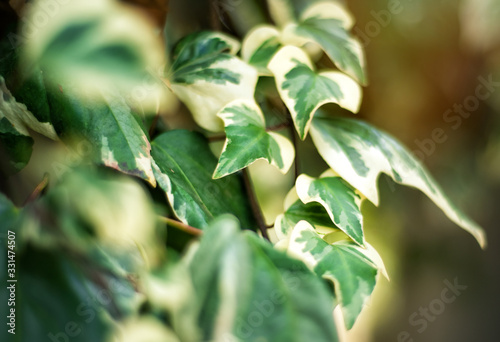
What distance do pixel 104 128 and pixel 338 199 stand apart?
0.79ft

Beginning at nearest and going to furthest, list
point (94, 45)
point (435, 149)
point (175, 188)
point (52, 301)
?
point (94, 45), point (52, 301), point (175, 188), point (435, 149)

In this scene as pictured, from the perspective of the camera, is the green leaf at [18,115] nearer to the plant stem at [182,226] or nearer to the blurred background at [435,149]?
the plant stem at [182,226]

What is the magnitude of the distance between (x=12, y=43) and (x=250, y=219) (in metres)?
0.30

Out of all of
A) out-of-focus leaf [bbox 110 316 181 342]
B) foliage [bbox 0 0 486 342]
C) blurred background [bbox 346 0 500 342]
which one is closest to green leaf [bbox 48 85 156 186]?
foliage [bbox 0 0 486 342]

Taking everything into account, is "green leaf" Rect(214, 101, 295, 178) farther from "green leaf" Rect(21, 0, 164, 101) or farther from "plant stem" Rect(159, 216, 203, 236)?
"green leaf" Rect(21, 0, 164, 101)

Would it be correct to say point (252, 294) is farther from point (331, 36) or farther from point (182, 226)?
point (331, 36)

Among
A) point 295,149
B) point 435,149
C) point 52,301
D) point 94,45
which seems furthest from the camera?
point 435,149

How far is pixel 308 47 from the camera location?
630 mm

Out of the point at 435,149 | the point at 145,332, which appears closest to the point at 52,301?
the point at 145,332

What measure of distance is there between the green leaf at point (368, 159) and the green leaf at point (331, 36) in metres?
0.07

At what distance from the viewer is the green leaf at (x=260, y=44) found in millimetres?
559

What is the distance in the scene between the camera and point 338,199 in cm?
46

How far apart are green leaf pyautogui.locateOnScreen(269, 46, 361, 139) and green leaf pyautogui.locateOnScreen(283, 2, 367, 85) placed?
3 centimetres

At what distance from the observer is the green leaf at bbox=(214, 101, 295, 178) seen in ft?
1.36
